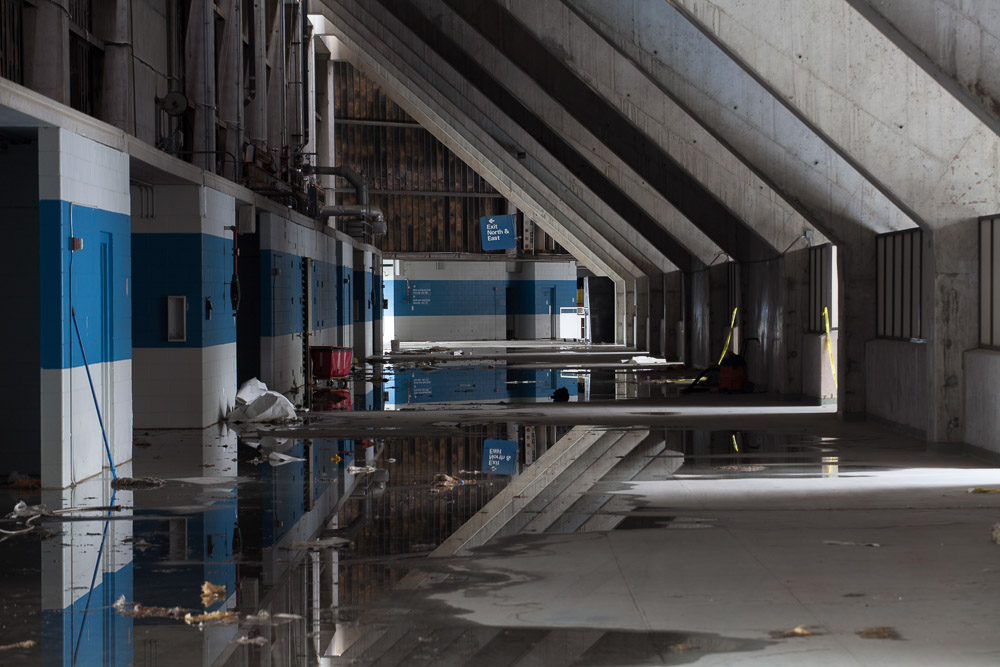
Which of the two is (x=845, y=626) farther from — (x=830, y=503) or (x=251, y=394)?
(x=251, y=394)

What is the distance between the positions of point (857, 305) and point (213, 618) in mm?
11834

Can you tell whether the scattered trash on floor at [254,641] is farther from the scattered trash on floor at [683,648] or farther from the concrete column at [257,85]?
the concrete column at [257,85]

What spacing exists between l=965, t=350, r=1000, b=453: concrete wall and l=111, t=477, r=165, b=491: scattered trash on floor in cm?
789

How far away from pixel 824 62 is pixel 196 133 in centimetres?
1121

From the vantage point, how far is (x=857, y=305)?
16.0 metres

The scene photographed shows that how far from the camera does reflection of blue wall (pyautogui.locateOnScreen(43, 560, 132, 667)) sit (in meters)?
5.33

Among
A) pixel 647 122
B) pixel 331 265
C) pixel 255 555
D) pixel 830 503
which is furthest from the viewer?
pixel 331 265

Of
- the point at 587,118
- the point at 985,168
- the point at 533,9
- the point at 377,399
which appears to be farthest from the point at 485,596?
the point at 587,118

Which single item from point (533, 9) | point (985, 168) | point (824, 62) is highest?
point (533, 9)

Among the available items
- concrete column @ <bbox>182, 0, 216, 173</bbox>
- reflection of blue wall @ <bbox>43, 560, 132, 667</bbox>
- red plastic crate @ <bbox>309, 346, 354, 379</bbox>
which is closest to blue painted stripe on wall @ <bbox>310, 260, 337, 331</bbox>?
red plastic crate @ <bbox>309, 346, 354, 379</bbox>

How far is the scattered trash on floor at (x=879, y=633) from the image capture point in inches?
215

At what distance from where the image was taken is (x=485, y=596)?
6375 millimetres

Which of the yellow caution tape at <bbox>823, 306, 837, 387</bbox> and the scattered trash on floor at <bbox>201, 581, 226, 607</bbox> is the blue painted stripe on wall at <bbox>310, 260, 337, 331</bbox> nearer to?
the yellow caution tape at <bbox>823, 306, 837, 387</bbox>

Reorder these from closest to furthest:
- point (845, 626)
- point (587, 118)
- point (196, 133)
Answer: point (845, 626) → point (196, 133) → point (587, 118)
